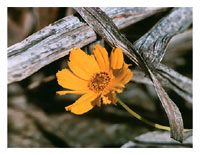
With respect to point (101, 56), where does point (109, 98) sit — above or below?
below

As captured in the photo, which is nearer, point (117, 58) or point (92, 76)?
point (117, 58)

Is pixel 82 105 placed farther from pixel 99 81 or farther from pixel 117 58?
pixel 117 58

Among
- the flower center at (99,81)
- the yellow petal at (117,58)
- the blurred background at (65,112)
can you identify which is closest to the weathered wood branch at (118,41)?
the yellow petal at (117,58)

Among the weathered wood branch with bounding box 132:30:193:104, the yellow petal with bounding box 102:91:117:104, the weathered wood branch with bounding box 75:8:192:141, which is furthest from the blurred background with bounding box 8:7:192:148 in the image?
the yellow petal with bounding box 102:91:117:104

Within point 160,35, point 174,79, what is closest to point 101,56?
point 160,35

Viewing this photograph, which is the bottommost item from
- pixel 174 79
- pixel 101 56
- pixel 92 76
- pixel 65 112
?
pixel 65 112

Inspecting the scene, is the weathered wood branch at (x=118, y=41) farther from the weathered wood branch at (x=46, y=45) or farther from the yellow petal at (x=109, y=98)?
the yellow petal at (x=109, y=98)
